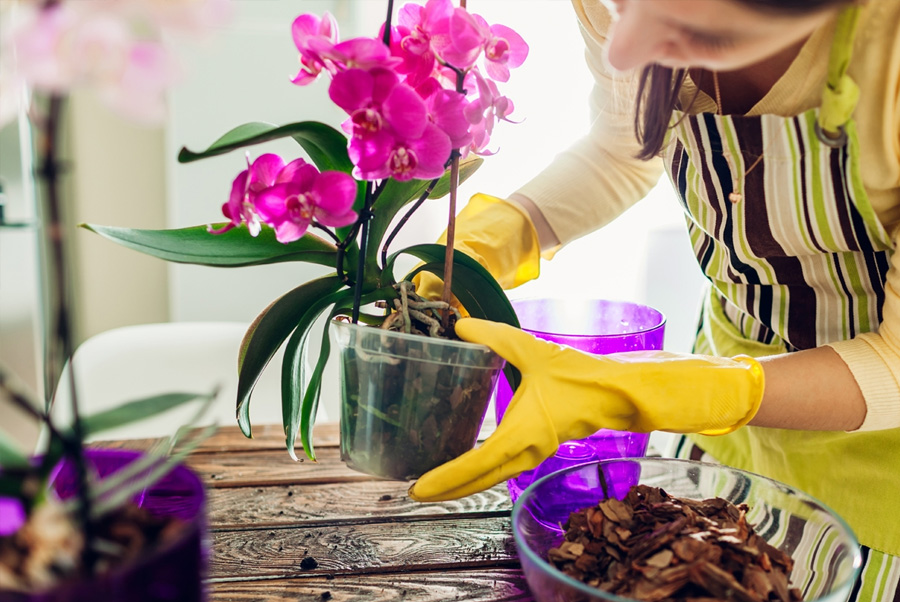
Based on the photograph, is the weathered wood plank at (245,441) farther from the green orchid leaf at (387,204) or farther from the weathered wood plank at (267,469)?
the green orchid leaf at (387,204)

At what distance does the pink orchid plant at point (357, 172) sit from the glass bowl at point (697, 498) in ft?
0.53

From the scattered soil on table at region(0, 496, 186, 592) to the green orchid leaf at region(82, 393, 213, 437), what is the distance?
0.04 metres

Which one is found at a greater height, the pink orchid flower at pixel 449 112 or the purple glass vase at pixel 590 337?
the pink orchid flower at pixel 449 112

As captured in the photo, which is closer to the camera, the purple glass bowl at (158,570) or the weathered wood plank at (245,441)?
the purple glass bowl at (158,570)

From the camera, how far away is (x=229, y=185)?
179 cm

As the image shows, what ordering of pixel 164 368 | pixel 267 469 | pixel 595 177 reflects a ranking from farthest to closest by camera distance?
pixel 164 368 < pixel 595 177 < pixel 267 469

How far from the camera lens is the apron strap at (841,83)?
583mm

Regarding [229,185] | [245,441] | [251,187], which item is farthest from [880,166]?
[229,185]

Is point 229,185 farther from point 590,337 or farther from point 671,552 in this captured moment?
point 671,552

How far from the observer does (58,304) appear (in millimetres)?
244

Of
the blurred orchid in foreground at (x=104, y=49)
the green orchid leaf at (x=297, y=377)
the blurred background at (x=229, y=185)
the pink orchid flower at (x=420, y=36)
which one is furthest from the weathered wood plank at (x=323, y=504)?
the blurred background at (x=229, y=185)

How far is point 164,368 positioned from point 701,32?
1.18m

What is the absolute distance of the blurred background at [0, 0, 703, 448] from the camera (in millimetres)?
1565

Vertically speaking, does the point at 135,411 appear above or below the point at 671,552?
above
